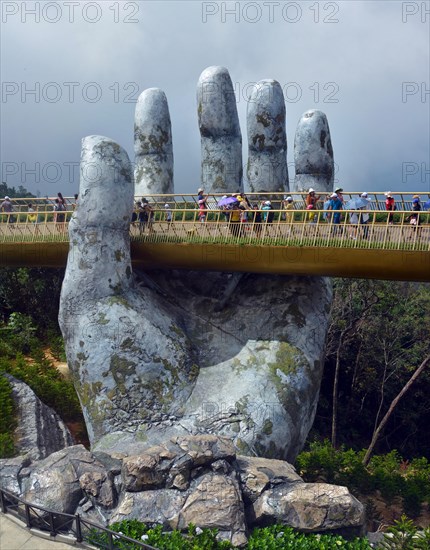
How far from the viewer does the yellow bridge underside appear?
542 inches

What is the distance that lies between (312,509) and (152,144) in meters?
12.5

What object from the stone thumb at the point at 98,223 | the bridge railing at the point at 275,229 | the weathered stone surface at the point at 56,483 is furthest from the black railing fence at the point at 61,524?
the bridge railing at the point at 275,229

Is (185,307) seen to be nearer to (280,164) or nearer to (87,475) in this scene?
(280,164)

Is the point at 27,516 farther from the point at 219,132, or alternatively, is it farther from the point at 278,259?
the point at 219,132

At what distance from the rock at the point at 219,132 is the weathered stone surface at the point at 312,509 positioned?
9370mm

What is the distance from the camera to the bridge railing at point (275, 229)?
13.6m

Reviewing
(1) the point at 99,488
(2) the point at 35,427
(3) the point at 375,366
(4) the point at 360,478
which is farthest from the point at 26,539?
(3) the point at 375,366

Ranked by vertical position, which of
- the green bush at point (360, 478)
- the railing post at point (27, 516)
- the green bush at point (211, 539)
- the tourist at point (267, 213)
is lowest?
the green bush at point (360, 478)

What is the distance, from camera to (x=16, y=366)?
20.5m

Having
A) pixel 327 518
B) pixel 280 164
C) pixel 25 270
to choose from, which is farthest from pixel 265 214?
pixel 25 270

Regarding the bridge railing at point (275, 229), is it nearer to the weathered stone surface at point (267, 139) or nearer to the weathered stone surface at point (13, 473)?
the weathered stone surface at point (267, 139)

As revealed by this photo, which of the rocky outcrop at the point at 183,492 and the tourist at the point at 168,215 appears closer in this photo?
the rocky outcrop at the point at 183,492

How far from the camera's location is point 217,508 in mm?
11086

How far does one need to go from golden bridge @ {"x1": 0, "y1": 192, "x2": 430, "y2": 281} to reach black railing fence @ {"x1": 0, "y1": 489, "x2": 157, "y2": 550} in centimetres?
731
